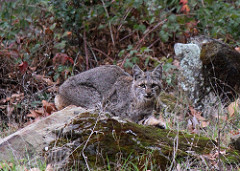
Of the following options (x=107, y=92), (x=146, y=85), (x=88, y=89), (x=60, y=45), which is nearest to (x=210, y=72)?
(x=146, y=85)

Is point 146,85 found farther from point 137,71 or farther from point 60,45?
point 60,45

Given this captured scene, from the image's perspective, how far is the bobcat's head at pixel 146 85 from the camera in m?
6.55

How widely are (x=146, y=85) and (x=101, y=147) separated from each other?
2.85 meters

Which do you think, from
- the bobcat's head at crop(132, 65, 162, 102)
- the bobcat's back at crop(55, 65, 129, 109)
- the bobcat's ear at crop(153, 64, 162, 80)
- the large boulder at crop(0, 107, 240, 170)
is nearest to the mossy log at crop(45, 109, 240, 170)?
the large boulder at crop(0, 107, 240, 170)

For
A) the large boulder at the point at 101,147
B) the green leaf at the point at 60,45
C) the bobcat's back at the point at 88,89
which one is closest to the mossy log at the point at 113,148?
the large boulder at the point at 101,147

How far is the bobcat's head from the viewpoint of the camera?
655 centimetres

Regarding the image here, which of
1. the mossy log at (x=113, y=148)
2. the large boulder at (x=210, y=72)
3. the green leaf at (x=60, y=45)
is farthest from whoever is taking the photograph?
the green leaf at (x=60, y=45)

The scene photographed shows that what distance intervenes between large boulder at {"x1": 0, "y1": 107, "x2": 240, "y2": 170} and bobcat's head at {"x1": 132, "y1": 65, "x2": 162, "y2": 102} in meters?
2.32

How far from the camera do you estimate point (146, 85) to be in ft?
21.5

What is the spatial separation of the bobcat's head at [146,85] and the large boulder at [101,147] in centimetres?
232

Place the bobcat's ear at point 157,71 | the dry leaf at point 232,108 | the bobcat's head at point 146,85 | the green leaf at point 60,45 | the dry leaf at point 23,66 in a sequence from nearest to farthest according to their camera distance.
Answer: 1. the dry leaf at point 232,108
2. the bobcat's head at point 146,85
3. the bobcat's ear at point 157,71
4. the dry leaf at point 23,66
5. the green leaf at point 60,45

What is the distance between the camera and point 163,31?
26.7ft

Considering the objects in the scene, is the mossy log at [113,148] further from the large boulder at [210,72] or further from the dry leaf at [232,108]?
the large boulder at [210,72]

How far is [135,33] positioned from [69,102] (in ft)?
9.57
